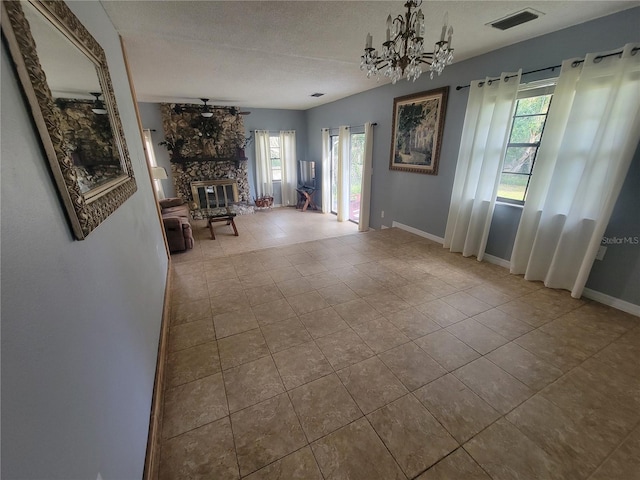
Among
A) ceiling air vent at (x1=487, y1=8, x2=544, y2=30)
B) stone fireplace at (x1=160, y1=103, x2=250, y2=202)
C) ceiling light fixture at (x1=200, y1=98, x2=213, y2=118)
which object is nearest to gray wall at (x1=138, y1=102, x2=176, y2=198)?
stone fireplace at (x1=160, y1=103, x2=250, y2=202)

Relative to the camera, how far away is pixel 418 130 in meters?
3.79

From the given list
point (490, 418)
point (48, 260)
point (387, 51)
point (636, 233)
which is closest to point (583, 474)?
point (490, 418)

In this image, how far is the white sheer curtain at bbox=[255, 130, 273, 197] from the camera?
22.4 ft

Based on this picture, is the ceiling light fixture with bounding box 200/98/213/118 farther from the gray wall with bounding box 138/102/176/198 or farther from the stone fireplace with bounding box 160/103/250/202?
the gray wall with bounding box 138/102/176/198

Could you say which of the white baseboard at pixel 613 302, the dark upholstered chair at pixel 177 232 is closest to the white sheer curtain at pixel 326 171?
the dark upholstered chair at pixel 177 232

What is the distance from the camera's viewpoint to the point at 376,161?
15.8ft

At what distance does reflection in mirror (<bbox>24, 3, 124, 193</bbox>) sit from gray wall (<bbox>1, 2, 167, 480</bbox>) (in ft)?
0.74

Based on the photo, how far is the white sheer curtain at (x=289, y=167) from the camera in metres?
7.08

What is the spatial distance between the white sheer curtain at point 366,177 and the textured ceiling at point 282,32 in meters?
1.12

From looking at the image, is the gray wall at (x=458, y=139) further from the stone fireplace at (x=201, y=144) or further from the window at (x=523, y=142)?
the stone fireplace at (x=201, y=144)

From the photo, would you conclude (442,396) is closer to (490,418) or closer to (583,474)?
(490,418)

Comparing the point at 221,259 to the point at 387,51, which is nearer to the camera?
the point at 387,51

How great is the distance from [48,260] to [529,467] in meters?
1.98

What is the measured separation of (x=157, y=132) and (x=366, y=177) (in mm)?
4836
